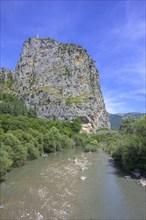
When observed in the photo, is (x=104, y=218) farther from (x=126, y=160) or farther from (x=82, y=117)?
(x=82, y=117)

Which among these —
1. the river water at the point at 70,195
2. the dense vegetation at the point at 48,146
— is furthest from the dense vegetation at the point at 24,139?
the river water at the point at 70,195

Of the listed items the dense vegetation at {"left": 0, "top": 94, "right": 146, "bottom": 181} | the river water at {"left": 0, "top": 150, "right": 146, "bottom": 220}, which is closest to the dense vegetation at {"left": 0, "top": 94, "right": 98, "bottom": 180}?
the dense vegetation at {"left": 0, "top": 94, "right": 146, "bottom": 181}

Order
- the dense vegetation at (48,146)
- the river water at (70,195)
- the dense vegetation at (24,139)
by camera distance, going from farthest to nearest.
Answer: the dense vegetation at (24,139) → the dense vegetation at (48,146) → the river water at (70,195)

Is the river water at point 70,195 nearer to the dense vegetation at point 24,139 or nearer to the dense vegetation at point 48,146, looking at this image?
the dense vegetation at point 48,146

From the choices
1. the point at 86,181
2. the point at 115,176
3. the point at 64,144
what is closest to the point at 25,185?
the point at 86,181

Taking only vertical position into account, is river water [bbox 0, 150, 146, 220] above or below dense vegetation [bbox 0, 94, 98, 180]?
below

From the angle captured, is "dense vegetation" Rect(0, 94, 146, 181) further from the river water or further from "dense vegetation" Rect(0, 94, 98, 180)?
the river water

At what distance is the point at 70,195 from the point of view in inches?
1715

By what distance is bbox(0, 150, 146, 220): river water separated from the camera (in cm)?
3518

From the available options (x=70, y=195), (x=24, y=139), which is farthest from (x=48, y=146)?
(x=70, y=195)

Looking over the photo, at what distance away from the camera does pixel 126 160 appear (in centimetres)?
5966

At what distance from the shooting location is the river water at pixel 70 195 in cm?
3518

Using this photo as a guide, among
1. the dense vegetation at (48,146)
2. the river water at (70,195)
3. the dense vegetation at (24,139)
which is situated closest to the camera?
the river water at (70,195)

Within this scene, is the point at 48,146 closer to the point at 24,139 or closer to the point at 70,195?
the point at 24,139
